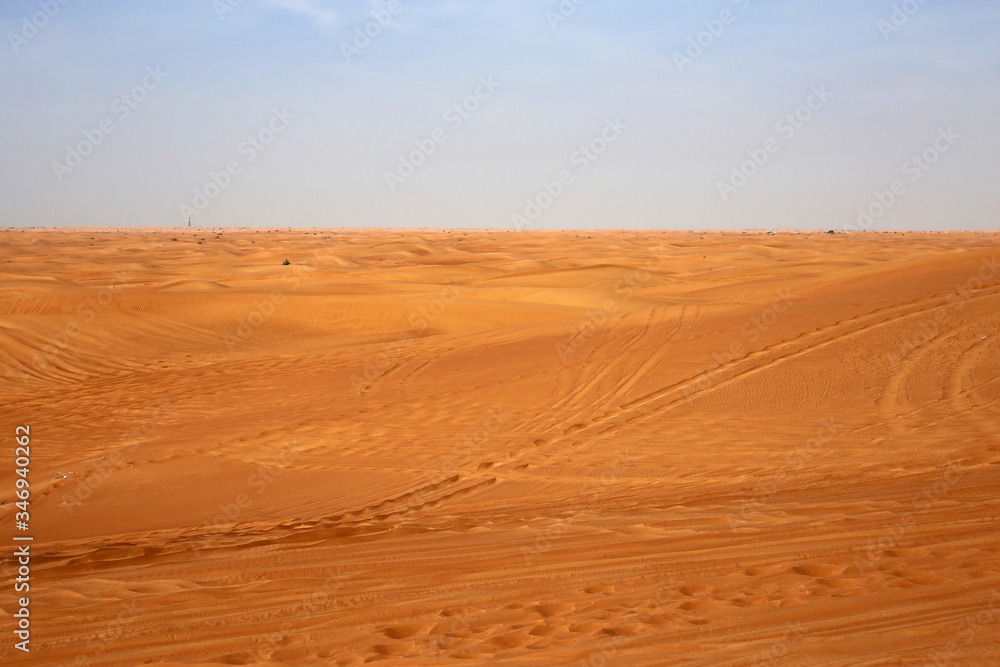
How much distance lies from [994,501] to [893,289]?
9.66m

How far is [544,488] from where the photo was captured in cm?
696

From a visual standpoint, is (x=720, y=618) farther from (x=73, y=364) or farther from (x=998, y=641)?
(x=73, y=364)

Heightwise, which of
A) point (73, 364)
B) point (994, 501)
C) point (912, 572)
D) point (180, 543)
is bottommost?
point (912, 572)

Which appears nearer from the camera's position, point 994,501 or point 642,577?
point 642,577

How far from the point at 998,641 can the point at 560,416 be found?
6.17m

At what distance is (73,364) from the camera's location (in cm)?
1457

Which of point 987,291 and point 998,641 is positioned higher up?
point 987,291

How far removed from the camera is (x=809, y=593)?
13.5 feet

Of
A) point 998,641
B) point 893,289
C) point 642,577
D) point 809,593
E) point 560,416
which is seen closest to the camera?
point 998,641

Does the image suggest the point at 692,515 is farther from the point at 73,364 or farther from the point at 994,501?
the point at 73,364

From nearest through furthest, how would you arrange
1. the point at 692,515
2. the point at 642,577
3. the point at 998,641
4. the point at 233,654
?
the point at 998,641, the point at 233,654, the point at 642,577, the point at 692,515

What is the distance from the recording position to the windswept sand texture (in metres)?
3.93

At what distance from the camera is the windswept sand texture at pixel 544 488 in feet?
12.9

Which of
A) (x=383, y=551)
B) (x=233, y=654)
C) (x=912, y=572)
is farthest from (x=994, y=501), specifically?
(x=233, y=654)
